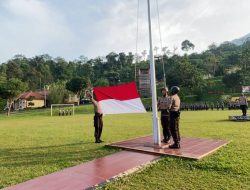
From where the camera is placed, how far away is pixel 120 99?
8805mm

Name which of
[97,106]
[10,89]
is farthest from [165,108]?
[10,89]

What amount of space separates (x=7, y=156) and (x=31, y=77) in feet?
253

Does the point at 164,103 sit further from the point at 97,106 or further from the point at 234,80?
the point at 234,80

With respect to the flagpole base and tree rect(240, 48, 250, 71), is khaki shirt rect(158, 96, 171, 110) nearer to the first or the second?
the flagpole base

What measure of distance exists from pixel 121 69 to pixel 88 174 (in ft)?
262

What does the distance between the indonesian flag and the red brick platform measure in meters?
1.05

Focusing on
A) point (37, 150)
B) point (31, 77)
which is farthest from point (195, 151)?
point (31, 77)

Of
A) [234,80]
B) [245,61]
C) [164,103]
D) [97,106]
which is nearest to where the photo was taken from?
[164,103]

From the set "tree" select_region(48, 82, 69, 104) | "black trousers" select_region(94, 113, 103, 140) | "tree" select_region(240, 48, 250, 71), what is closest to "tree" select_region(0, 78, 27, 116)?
"tree" select_region(48, 82, 69, 104)

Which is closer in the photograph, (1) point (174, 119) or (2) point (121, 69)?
(1) point (174, 119)

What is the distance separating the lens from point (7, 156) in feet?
26.3

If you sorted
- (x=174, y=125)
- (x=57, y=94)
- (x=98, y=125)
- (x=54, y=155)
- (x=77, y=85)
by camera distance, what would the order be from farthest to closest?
(x=77, y=85)
(x=57, y=94)
(x=98, y=125)
(x=54, y=155)
(x=174, y=125)

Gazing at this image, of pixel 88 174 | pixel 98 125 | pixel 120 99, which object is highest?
pixel 120 99

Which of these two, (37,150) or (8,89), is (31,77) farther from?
(37,150)
